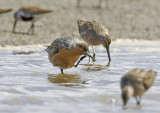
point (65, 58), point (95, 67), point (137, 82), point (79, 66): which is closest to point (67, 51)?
point (65, 58)

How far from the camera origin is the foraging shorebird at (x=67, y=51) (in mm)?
7938

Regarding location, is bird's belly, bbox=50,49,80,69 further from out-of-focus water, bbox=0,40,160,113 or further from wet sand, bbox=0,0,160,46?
wet sand, bbox=0,0,160,46

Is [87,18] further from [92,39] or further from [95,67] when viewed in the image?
[95,67]

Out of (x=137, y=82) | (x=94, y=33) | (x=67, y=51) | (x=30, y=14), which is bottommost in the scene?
(x=30, y=14)

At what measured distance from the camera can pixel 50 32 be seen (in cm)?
1403

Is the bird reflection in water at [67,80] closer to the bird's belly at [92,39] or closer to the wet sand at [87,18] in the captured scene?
the bird's belly at [92,39]

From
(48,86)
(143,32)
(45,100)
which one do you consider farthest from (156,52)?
(45,100)

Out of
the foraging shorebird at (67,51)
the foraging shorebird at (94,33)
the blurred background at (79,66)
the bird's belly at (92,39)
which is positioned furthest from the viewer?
the bird's belly at (92,39)

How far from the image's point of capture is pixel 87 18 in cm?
1633

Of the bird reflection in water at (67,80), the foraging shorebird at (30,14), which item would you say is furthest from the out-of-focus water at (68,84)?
the foraging shorebird at (30,14)

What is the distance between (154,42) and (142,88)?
715cm

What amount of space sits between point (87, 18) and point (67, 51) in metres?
8.40

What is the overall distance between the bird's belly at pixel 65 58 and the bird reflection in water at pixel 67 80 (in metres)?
0.25

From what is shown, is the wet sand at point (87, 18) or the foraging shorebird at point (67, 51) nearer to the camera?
the foraging shorebird at point (67, 51)
